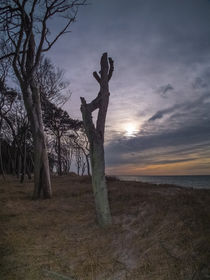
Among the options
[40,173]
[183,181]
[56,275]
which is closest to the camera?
[56,275]

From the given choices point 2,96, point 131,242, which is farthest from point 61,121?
point 131,242

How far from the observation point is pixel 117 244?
3.83m

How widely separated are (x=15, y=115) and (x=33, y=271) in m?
21.0

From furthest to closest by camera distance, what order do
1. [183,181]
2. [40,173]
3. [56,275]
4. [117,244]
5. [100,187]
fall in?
[183,181] → [40,173] → [100,187] → [117,244] → [56,275]

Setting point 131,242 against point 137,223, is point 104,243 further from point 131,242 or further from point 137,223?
point 137,223

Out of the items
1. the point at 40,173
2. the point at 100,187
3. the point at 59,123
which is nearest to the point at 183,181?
the point at 59,123

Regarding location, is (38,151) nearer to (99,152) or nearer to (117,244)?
(99,152)

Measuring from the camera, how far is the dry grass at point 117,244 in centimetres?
289

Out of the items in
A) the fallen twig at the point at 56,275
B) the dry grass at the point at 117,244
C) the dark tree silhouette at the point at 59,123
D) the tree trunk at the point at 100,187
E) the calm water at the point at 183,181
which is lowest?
the calm water at the point at 183,181

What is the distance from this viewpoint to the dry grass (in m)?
2.89

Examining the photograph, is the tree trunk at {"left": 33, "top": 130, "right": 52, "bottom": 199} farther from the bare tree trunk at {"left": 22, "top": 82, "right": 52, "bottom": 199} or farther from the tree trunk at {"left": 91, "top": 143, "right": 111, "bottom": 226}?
the tree trunk at {"left": 91, "top": 143, "right": 111, "bottom": 226}

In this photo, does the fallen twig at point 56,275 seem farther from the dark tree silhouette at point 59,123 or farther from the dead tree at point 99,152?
the dark tree silhouette at point 59,123

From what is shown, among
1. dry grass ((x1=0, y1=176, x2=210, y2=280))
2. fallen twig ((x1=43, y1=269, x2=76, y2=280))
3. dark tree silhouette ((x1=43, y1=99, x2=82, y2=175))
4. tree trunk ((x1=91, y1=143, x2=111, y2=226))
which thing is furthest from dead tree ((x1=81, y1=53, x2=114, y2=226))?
dark tree silhouette ((x1=43, y1=99, x2=82, y2=175))

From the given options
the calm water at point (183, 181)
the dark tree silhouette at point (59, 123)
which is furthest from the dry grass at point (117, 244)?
the dark tree silhouette at point (59, 123)
